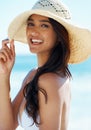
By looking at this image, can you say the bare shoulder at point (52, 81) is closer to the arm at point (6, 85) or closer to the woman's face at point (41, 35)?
the woman's face at point (41, 35)

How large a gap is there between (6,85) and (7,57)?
183mm

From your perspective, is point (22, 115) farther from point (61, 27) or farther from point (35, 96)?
point (61, 27)

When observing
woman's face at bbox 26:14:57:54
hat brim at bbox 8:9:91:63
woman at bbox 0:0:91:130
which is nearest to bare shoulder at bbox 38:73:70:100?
woman at bbox 0:0:91:130

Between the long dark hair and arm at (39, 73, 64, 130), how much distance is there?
3.7 inches

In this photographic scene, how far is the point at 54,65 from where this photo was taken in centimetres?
299

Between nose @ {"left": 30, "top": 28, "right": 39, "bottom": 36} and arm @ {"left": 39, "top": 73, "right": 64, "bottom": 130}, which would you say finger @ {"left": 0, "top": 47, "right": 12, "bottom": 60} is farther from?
arm @ {"left": 39, "top": 73, "right": 64, "bottom": 130}

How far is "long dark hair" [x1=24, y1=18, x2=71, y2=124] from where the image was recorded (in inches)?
114

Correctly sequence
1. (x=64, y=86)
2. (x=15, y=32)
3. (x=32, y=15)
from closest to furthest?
1. (x=64, y=86)
2. (x=32, y=15)
3. (x=15, y=32)

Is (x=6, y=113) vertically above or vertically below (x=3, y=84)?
below

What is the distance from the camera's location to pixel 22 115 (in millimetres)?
3027

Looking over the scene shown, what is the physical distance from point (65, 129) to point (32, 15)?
0.73m

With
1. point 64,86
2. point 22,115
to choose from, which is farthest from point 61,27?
point 22,115

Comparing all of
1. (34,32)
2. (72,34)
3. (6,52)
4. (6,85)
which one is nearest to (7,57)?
(6,52)

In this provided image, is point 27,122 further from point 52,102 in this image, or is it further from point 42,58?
point 42,58
